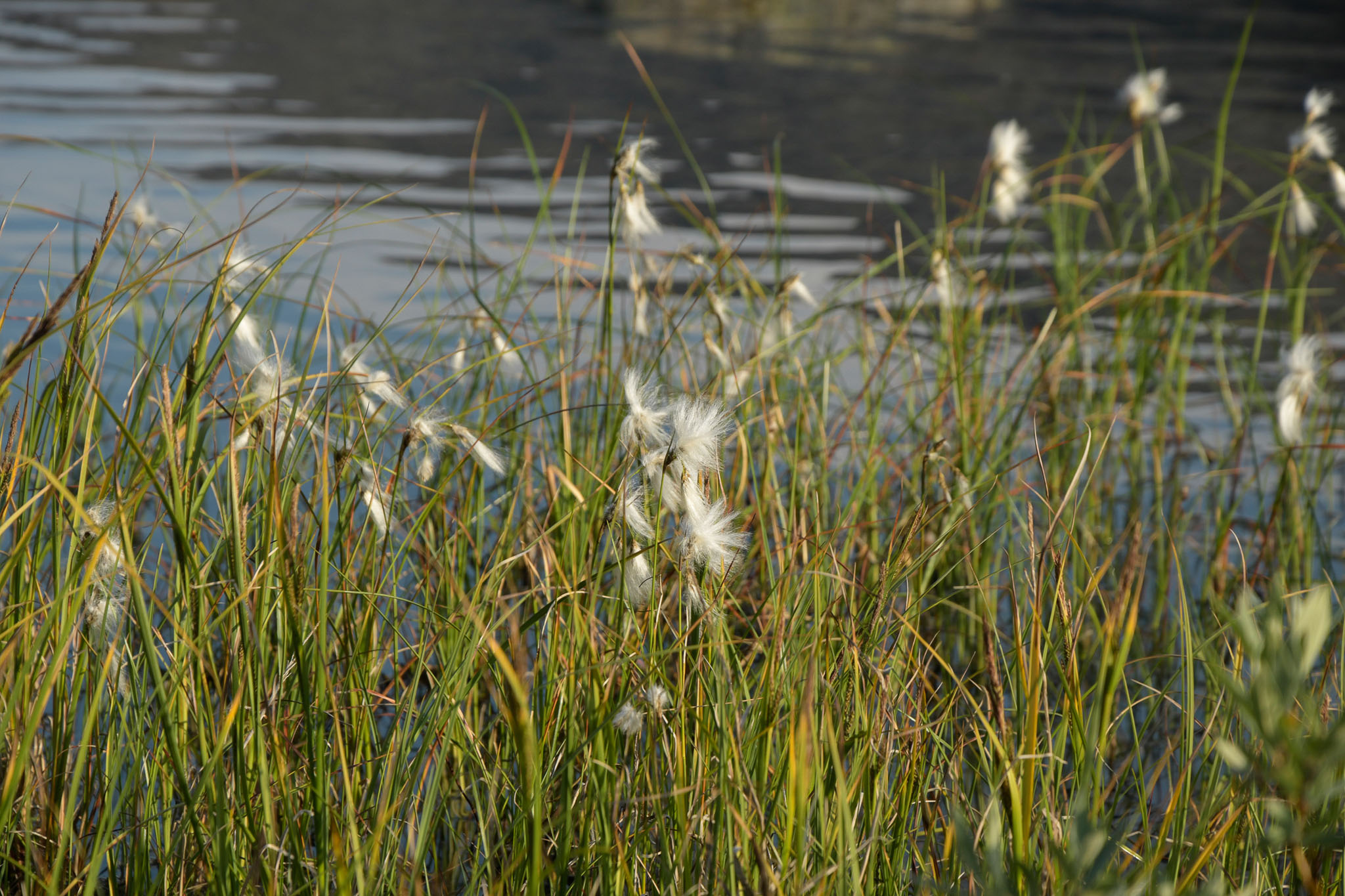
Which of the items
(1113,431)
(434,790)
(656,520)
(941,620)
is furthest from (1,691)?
(1113,431)

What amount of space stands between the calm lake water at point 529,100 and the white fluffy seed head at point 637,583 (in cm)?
148

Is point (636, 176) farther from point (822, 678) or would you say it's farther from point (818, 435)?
point (822, 678)

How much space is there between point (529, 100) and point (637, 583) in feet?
29.6

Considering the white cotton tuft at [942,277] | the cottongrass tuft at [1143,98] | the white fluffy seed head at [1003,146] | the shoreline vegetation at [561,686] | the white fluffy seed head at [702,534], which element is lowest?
the shoreline vegetation at [561,686]

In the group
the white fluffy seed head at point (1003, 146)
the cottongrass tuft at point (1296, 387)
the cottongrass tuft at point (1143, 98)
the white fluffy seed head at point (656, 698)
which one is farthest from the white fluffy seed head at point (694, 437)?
the cottongrass tuft at point (1143, 98)

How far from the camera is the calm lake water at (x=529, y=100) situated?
5641 millimetres

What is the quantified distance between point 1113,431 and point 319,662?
2462mm

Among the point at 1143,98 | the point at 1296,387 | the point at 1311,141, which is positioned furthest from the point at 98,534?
the point at 1143,98

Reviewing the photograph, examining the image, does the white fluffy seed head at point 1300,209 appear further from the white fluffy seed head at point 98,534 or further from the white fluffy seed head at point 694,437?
the white fluffy seed head at point 98,534

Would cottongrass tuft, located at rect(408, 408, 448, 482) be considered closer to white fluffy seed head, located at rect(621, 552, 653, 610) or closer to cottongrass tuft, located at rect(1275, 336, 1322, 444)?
white fluffy seed head, located at rect(621, 552, 653, 610)

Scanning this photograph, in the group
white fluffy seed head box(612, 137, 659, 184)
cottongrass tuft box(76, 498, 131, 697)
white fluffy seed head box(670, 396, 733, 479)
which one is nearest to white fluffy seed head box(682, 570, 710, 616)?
white fluffy seed head box(670, 396, 733, 479)

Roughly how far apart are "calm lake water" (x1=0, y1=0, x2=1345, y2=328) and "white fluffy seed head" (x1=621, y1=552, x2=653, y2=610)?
4.86 ft

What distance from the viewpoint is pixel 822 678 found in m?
1.45

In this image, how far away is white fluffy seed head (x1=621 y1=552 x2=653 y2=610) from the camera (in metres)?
1.37
